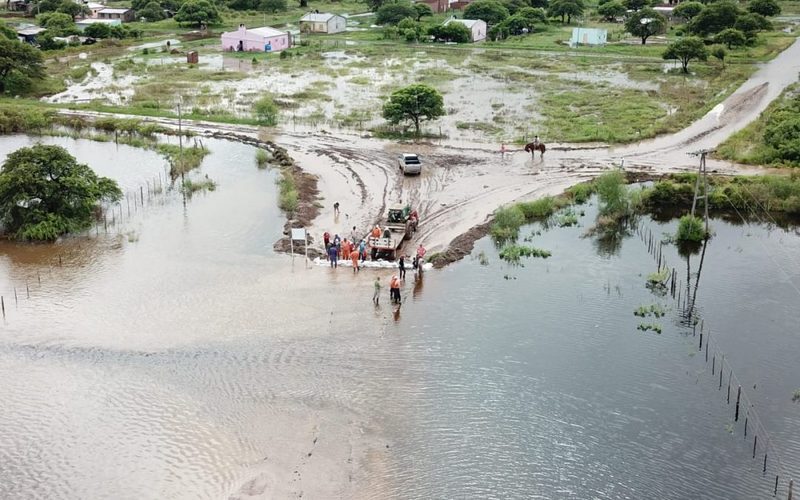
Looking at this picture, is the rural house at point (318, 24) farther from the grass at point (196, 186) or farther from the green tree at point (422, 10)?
the grass at point (196, 186)

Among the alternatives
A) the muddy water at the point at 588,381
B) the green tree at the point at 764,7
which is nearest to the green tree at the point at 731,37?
the green tree at the point at 764,7

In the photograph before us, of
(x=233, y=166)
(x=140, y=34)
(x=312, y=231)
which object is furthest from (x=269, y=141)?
(x=140, y=34)

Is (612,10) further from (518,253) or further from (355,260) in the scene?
(355,260)

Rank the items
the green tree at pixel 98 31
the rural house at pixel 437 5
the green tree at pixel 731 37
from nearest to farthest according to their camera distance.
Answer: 1. the green tree at pixel 731 37
2. the green tree at pixel 98 31
3. the rural house at pixel 437 5

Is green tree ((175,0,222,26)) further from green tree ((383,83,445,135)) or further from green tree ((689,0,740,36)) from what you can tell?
green tree ((383,83,445,135))

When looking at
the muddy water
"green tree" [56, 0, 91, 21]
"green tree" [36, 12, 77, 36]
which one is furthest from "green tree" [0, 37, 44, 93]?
the muddy water

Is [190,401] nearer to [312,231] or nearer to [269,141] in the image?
[312,231]
